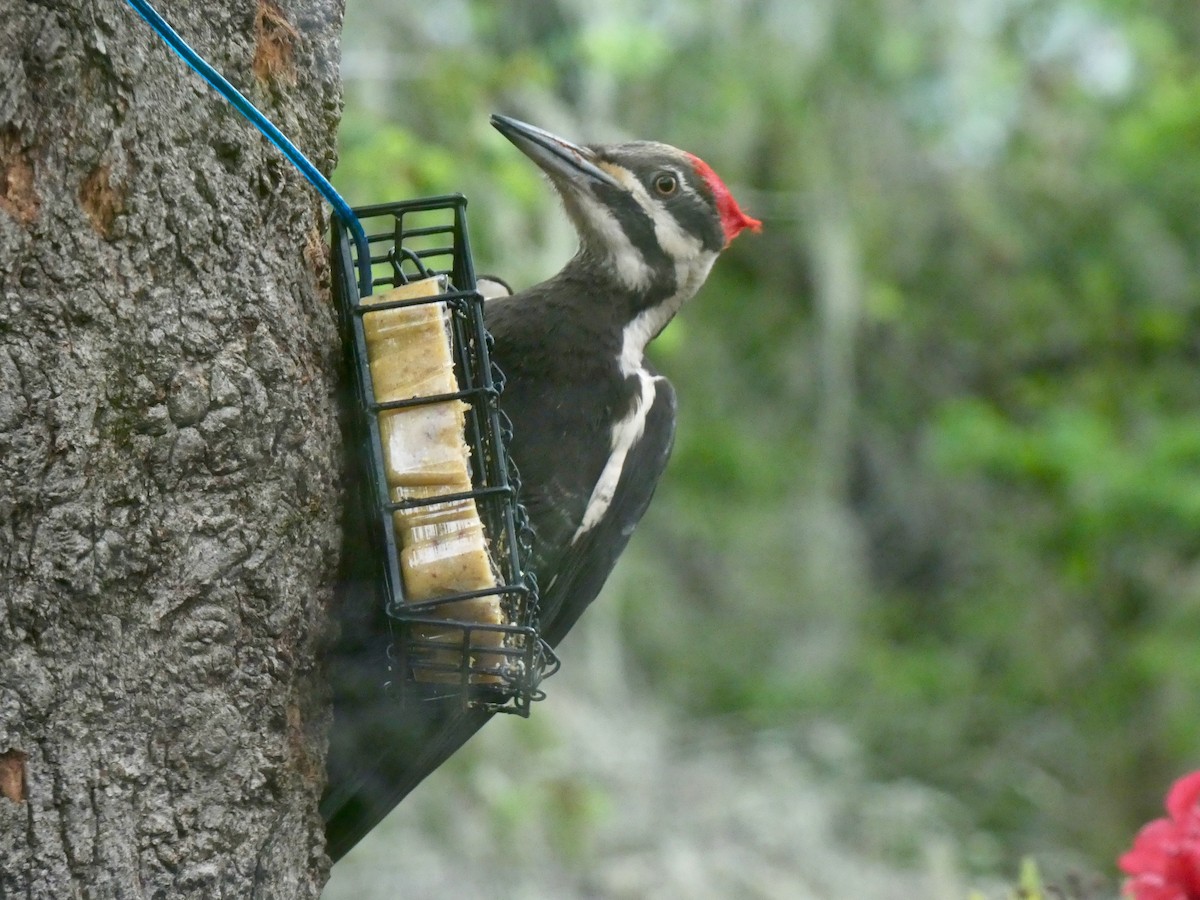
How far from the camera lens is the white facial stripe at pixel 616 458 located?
108 inches

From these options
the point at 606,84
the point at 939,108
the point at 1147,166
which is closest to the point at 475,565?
the point at 606,84

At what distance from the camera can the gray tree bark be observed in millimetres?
1612

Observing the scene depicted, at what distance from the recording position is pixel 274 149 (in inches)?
75.5

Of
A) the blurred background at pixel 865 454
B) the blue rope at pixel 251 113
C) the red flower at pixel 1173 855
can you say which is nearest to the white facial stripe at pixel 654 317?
the blue rope at pixel 251 113

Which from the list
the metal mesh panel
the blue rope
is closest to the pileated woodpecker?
the metal mesh panel

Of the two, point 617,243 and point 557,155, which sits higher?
point 557,155

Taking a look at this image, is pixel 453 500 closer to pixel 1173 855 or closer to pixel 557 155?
pixel 557 155

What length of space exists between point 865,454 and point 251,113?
7376mm

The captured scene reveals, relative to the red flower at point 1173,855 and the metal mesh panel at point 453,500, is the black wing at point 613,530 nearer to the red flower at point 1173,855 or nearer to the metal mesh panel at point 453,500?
the metal mesh panel at point 453,500

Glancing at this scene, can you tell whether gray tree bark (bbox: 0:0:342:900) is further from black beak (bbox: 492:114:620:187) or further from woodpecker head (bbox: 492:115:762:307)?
woodpecker head (bbox: 492:115:762:307)

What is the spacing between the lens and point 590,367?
106 inches

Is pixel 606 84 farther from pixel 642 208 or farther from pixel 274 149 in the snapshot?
pixel 274 149

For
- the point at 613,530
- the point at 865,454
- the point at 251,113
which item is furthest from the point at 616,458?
the point at 865,454

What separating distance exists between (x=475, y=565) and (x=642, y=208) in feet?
3.70
